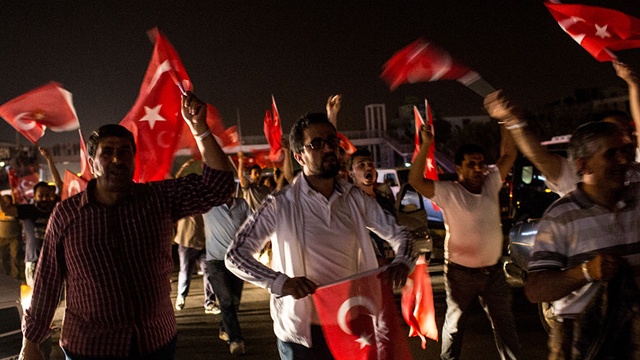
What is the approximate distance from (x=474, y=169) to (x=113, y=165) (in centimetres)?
330

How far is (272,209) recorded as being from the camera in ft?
12.1

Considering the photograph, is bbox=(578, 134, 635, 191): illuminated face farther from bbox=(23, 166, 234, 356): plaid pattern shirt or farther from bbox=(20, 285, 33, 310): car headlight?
bbox=(20, 285, 33, 310): car headlight

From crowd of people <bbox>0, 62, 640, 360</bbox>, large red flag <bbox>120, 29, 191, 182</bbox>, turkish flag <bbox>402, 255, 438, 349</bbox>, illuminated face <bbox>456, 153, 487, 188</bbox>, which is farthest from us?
turkish flag <bbox>402, 255, 438, 349</bbox>

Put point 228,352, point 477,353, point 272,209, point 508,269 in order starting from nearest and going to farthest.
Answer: point 272,209
point 477,353
point 228,352
point 508,269

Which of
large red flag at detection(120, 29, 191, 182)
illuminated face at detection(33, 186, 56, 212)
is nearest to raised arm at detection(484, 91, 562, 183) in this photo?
large red flag at detection(120, 29, 191, 182)

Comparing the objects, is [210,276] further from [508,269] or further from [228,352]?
[508,269]

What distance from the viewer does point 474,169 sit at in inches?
220

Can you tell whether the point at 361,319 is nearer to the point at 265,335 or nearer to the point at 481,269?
the point at 481,269

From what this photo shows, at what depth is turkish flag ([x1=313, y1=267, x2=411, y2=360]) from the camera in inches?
134

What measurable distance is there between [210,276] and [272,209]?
409 cm

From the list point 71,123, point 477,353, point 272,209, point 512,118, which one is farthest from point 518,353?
point 71,123

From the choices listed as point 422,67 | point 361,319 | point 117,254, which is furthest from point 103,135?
point 422,67

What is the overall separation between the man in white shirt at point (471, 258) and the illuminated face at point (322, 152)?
190 cm

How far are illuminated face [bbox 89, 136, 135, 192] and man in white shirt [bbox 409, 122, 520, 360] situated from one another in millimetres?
2744
